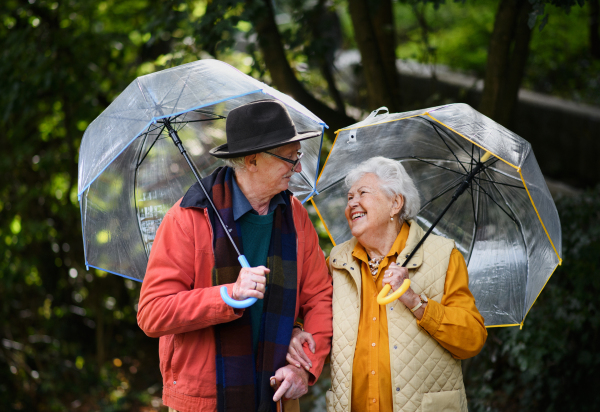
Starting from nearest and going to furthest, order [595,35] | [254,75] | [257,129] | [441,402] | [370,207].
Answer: [257,129]
[441,402]
[370,207]
[254,75]
[595,35]

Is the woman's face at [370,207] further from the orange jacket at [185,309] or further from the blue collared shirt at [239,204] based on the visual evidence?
the orange jacket at [185,309]

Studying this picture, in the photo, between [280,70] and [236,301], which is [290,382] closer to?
[236,301]

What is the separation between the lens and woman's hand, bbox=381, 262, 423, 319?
2.20m

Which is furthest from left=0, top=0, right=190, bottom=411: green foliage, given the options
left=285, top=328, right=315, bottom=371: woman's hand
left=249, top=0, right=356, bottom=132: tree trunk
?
left=285, top=328, right=315, bottom=371: woman's hand

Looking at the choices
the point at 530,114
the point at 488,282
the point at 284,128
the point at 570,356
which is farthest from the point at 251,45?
the point at 530,114

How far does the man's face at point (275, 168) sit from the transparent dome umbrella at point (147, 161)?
0.56 feet

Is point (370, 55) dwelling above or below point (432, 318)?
above

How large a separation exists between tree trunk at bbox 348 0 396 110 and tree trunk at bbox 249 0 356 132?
360mm

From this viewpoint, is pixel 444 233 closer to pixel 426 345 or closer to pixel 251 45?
pixel 426 345

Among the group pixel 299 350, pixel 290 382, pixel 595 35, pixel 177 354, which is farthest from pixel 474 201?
pixel 595 35

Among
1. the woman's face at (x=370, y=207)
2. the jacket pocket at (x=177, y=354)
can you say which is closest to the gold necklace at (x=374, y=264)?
the woman's face at (x=370, y=207)

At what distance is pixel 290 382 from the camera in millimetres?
2191

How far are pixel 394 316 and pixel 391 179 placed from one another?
62cm

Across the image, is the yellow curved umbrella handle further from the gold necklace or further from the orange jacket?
the orange jacket
